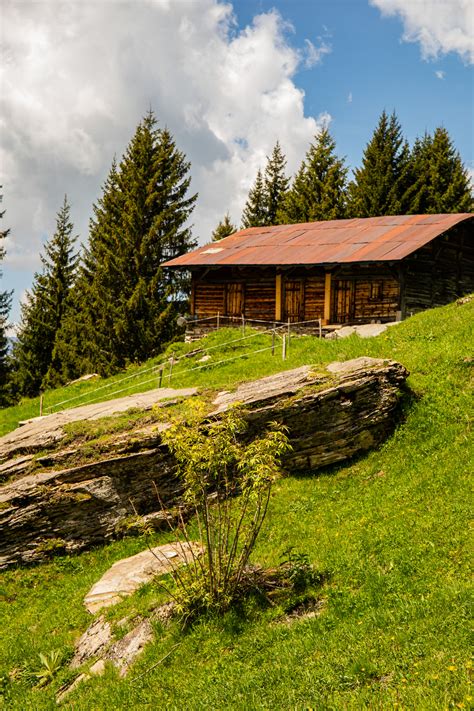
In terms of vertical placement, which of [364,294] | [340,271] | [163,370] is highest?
[340,271]

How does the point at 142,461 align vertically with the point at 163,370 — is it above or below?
below

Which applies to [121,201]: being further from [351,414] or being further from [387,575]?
[387,575]

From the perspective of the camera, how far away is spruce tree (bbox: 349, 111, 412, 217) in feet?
146

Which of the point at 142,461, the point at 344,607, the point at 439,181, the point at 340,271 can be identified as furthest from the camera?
the point at 439,181

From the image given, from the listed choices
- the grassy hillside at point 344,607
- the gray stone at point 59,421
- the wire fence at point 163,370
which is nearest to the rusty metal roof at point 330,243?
the wire fence at point 163,370

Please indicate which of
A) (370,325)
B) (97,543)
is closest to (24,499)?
(97,543)

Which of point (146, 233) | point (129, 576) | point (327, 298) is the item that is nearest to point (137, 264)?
point (146, 233)

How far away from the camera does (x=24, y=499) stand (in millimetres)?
12344

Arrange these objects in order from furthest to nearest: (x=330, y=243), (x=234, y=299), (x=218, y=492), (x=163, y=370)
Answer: (x=234, y=299)
(x=330, y=243)
(x=163, y=370)
(x=218, y=492)

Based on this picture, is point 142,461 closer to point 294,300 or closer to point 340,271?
point 340,271

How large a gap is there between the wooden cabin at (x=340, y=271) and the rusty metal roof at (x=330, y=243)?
0.17 feet

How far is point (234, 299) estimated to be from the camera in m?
31.5

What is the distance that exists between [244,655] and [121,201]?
36724 millimetres

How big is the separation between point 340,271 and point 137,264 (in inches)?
552
